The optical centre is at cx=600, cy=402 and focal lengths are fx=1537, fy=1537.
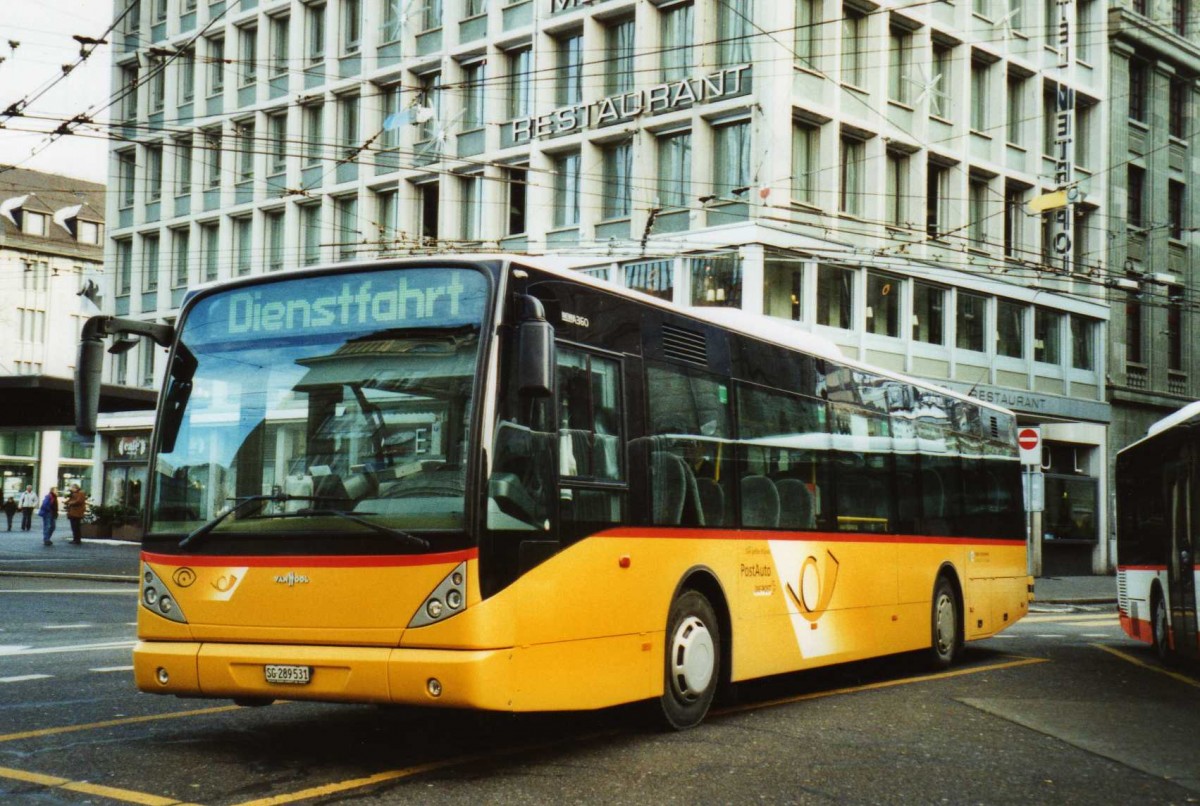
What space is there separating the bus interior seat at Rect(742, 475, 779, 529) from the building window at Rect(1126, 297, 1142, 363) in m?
34.9

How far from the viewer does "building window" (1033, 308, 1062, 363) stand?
39.8m

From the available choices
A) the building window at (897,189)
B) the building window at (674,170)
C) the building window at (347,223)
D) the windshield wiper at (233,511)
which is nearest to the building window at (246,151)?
the building window at (347,223)

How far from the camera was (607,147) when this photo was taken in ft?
116

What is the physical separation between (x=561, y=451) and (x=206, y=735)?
103 inches

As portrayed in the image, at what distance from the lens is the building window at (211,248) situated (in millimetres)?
47438

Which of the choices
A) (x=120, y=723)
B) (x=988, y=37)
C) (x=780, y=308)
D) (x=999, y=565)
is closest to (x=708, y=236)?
(x=780, y=308)

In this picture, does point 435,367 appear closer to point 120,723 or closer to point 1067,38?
point 120,723

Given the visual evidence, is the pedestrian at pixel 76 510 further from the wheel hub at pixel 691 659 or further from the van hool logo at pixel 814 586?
the wheel hub at pixel 691 659

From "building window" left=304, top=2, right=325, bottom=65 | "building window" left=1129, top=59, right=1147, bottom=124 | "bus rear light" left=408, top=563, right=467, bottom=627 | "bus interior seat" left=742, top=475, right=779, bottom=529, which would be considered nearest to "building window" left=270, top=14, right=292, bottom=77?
"building window" left=304, top=2, right=325, bottom=65

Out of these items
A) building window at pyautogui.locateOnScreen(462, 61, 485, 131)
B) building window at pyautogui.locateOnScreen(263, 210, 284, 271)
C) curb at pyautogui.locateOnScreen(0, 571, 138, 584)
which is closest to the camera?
curb at pyautogui.locateOnScreen(0, 571, 138, 584)

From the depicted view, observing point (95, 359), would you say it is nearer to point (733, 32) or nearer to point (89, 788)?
point (89, 788)

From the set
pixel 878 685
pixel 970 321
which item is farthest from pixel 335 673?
pixel 970 321

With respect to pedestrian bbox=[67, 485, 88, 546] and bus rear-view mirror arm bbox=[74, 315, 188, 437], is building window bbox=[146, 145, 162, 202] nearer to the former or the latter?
pedestrian bbox=[67, 485, 88, 546]

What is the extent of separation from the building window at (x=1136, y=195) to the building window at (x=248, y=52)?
25468 millimetres
